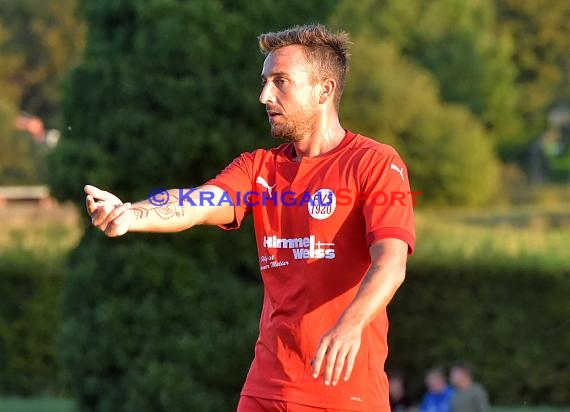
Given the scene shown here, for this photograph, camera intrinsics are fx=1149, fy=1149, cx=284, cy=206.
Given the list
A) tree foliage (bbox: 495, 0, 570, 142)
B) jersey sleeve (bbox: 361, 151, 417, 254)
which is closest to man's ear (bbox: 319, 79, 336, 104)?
jersey sleeve (bbox: 361, 151, 417, 254)

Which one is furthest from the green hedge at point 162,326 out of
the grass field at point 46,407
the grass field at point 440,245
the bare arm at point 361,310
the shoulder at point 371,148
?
the bare arm at point 361,310

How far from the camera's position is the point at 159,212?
4.74 m

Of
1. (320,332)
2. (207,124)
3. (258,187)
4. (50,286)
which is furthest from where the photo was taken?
(50,286)

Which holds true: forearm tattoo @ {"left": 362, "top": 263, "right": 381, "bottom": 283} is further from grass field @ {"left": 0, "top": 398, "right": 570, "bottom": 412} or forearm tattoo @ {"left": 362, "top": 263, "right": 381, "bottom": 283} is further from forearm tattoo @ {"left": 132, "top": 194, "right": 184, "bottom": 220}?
grass field @ {"left": 0, "top": 398, "right": 570, "bottom": 412}

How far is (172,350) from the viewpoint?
35.5 feet

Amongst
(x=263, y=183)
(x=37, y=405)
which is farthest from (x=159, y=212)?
(x=37, y=405)

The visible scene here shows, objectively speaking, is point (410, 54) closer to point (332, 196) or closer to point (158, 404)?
point (158, 404)

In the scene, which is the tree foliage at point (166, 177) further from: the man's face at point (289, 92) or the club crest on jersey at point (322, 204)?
the club crest on jersey at point (322, 204)

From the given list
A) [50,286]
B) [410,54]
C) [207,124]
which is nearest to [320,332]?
[207,124]

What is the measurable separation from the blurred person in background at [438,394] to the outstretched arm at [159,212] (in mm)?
7476

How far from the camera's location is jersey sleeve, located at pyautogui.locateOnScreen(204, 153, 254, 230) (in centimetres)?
498

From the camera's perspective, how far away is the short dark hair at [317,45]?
489 cm

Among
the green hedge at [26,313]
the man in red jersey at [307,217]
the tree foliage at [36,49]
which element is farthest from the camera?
the tree foliage at [36,49]

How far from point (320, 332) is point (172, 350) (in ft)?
20.8
